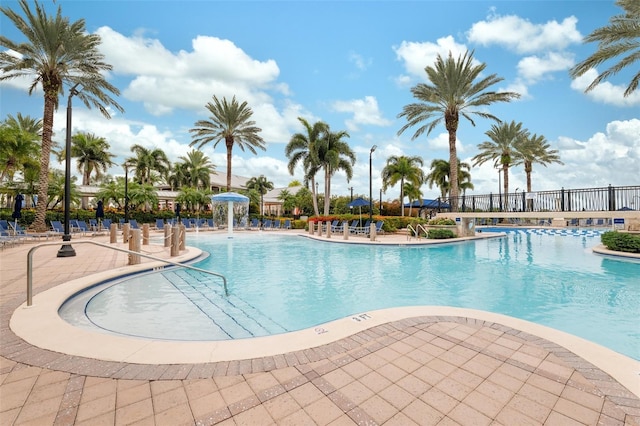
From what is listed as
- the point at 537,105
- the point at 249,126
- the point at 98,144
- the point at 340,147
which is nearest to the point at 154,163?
the point at 98,144

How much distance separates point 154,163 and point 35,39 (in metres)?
24.1

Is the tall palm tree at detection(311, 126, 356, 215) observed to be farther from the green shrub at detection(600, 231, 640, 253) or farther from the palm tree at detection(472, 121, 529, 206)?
the green shrub at detection(600, 231, 640, 253)

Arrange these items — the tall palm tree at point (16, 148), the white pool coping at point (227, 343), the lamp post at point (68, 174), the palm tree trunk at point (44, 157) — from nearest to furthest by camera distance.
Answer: the white pool coping at point (227, 343)
the lamp post at point (68, 174)
the palm tree trunk at point (44, 157)
the tall palm tree at point (16, 148)

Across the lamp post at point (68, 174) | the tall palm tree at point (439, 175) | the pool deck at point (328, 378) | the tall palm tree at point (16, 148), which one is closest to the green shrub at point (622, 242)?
the pool deck at point (328, 378)

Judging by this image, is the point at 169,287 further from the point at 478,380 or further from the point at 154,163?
the point at 154,163

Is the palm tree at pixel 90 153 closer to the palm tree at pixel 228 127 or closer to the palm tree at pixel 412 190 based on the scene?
the palm tree at pixel 228 127

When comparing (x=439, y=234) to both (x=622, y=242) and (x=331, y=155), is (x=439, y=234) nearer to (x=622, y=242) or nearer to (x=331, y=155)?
(x=622, y=242)

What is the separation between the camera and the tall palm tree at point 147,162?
125 ft

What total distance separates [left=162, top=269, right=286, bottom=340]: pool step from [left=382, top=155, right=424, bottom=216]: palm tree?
3037cm

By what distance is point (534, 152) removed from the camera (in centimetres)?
3338

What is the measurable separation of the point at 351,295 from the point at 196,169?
130 feet

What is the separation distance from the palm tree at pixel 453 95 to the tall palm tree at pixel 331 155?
8.32 m

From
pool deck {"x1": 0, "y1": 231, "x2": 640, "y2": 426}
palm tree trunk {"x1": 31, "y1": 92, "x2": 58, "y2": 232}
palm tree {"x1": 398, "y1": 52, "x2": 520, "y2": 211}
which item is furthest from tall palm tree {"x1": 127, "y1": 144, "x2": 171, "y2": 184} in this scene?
pool deck {"x1": 0, "y1": 231, "x2": 640, "y2": 426}

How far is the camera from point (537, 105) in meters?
16.0
